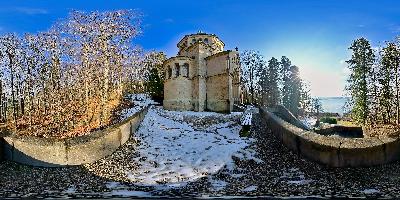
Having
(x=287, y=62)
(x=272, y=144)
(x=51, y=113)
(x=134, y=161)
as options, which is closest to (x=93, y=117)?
(x=51, y=113)

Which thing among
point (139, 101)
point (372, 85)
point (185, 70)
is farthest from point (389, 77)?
point (139, 101)

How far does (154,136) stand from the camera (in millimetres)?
22594

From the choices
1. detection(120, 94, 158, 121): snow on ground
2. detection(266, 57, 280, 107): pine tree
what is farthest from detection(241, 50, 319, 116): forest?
detection(120, 94, 158, 121): snow on ground

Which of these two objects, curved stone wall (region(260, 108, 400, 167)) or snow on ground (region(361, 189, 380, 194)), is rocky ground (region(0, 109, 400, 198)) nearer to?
snow on ground (region(361, 189, 380, 194))

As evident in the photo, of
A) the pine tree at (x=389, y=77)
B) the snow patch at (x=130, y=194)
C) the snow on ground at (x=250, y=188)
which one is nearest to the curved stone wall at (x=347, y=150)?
the snow on ground at (x=250, y=188)

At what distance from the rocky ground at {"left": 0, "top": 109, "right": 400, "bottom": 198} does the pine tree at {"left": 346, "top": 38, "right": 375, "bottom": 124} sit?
34.2m

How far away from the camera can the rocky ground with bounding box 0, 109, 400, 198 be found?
1041 centimetres

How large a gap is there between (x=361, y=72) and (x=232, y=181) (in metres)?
40.0

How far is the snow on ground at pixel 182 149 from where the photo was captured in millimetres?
14969

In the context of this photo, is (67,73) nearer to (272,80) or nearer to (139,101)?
(139,101)

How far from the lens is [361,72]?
156 ft

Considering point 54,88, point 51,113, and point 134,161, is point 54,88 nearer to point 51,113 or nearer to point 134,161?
point 51,113

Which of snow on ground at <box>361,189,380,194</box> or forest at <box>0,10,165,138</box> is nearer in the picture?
snow on ground at <box>361,189,380,194</box>

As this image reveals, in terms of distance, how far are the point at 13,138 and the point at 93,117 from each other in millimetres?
15209
